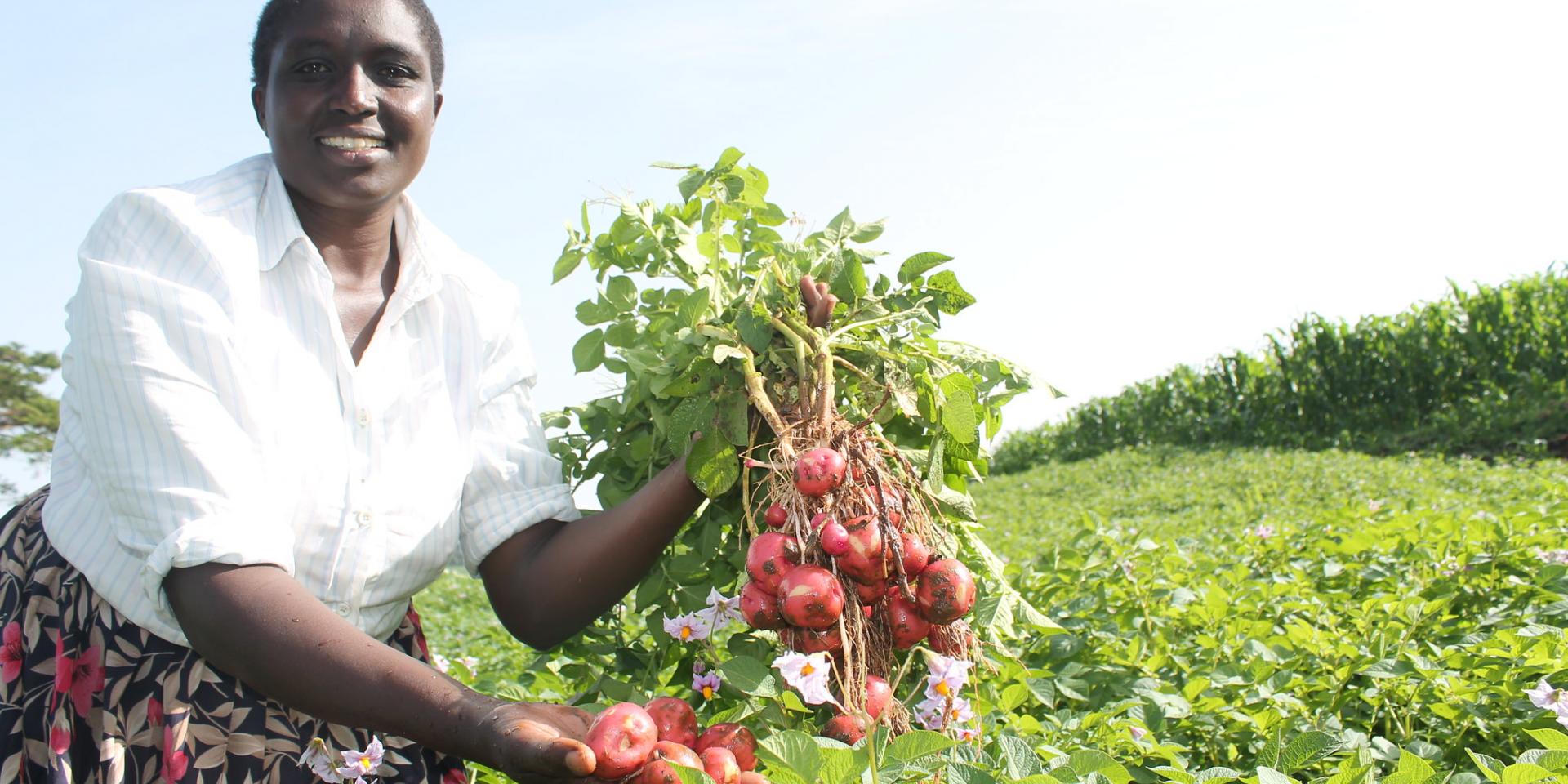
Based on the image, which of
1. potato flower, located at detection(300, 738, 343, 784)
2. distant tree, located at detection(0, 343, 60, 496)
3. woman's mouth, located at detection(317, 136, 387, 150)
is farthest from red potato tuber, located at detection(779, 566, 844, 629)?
distant tree, located at detection(0, 343, 60, 496)

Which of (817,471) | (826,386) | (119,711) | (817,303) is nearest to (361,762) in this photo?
(119,711)

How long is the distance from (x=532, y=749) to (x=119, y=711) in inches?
29.3

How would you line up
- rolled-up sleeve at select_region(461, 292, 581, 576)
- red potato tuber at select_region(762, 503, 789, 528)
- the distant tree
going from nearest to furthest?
red potato tuber at select_region(762, 503, 789, 528) → rolled-up sleeve at select_region(461, 292, 581, 576) → the distant tree

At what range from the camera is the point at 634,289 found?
7.75 feet

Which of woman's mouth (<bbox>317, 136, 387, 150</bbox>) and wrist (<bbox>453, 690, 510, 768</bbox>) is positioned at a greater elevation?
woman's mouth (<bbox>317, 136, 387, 150</bbox>)

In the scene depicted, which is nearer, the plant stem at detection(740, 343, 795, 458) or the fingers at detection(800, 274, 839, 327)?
the plant stem at detection(740, 343, 795, 458)

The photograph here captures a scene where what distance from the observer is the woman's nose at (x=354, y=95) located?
1818mm

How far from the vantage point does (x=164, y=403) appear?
63.2 inches

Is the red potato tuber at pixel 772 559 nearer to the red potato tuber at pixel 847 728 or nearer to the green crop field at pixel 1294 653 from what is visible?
the red potato tuber at pixel 847 728

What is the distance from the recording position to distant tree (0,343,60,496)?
18.3m

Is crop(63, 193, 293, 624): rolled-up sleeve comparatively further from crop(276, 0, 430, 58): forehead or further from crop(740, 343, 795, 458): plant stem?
crop(740, 343, 795, 458): plant stem

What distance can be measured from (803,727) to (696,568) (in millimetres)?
440

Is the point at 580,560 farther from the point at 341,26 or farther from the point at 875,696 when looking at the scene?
the point at 341,26

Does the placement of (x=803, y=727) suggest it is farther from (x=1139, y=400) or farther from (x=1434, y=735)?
(x=1139, y=400)
